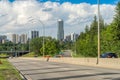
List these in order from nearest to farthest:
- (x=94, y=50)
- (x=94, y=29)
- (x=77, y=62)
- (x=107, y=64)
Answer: (x=107, y=64) → (x=77, y=62) → (x=94, y=50) → (x=94, y=29)

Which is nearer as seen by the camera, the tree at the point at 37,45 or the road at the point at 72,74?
the road at the point at 72,74

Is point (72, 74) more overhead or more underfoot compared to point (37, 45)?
more underfoot

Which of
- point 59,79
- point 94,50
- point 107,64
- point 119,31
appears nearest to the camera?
point 59,79

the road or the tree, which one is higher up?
the tree

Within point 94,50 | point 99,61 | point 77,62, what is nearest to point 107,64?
point 99,61

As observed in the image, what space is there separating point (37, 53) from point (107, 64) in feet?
463

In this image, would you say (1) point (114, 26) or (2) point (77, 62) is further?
(1) point (114, 26)

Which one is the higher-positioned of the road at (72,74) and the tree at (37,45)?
the tree at (37,45)

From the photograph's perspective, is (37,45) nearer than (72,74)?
No

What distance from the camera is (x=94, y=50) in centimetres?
12231

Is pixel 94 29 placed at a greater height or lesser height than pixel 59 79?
greater

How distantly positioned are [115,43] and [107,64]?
5921 cm

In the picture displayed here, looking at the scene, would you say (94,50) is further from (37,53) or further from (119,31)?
(37,53)

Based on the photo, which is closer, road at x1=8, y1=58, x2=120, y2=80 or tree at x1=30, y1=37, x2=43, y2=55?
road at x1=8, y1=58, x2=120, y2=80
